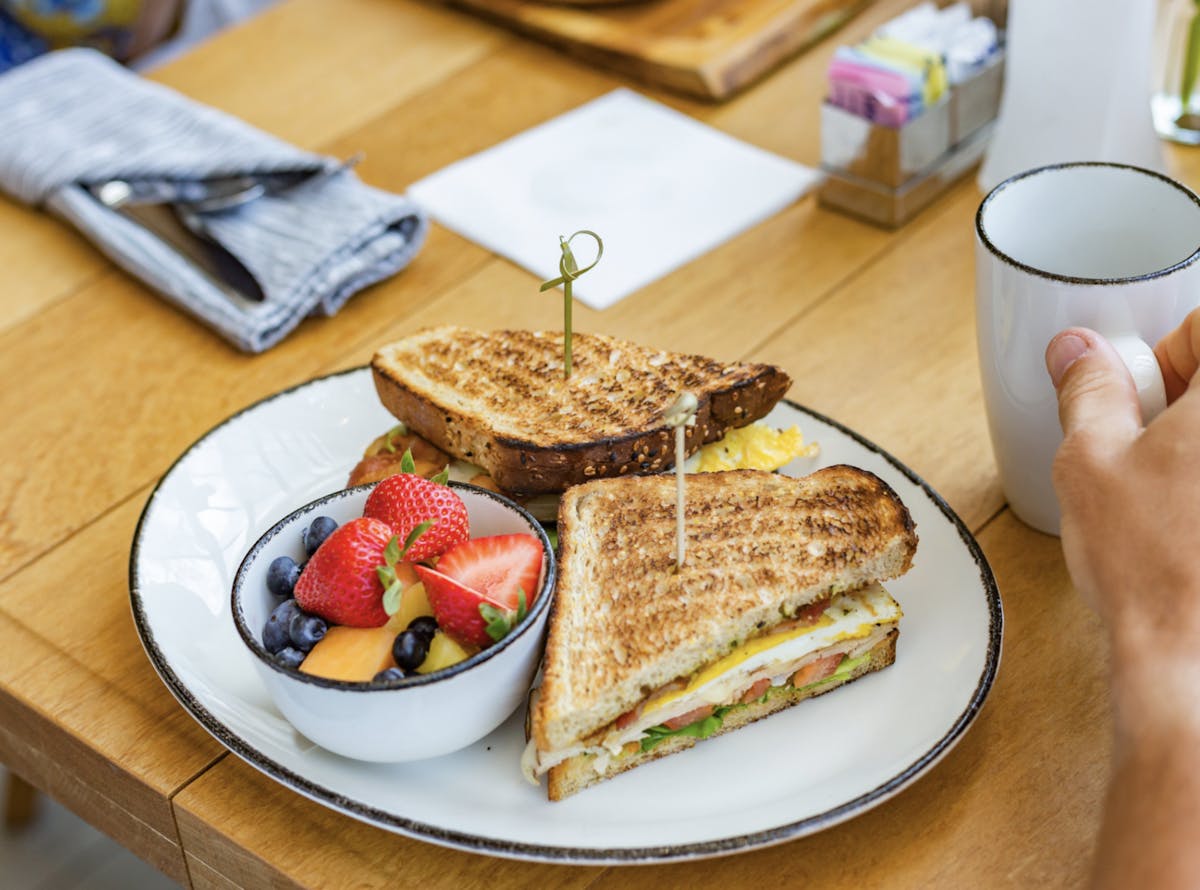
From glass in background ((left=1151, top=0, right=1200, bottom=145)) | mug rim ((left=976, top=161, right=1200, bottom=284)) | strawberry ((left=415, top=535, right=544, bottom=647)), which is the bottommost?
glass in background ((left=1151, top=0, right=1200, bottom=145))

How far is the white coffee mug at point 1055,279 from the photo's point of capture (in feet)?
3.62

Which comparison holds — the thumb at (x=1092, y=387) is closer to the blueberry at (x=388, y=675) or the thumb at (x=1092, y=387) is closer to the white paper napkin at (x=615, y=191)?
the blueberry at (x=388, y=675)

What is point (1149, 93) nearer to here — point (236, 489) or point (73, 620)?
point (236, 489)

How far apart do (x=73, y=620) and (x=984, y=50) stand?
134 cm

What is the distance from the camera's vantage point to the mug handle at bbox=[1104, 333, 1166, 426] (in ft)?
3.38

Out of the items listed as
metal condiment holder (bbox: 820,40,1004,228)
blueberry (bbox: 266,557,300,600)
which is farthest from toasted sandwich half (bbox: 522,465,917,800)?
metal condiment holder (bbox: 820,40,1004,228)

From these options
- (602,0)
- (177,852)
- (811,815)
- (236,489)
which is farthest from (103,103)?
(811,815)

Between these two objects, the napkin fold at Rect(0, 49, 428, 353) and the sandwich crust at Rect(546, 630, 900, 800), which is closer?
the sandwich crust at Rect(546, 630, 900, 800)

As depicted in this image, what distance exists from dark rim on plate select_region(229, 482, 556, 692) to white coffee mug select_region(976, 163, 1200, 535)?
0.46 m

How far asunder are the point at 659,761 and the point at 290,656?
0.30 metres

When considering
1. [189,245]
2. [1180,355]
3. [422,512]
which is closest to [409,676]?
[422,512]

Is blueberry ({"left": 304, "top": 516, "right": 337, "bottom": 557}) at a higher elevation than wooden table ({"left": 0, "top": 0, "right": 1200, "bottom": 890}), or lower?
higher

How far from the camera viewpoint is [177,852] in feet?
3.65

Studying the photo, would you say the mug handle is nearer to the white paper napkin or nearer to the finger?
the finger
